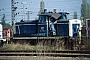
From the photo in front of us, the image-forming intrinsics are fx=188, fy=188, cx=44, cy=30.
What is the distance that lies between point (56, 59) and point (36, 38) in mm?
7094

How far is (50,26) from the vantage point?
1727 cm

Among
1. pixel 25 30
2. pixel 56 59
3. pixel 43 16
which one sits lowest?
pixel 56 59

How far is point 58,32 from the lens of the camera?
17.4 meters

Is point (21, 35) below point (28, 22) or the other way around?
→ below

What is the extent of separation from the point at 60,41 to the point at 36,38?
2587 mm

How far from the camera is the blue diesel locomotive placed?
1714 cm

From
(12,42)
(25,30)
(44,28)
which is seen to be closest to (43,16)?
(44,28)

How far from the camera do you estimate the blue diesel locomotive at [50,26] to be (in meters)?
17.1

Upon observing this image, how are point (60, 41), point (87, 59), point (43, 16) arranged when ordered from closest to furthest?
point (87, 59) < point (60, 41) < point (43, 16)

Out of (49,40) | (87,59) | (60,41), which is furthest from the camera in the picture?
(49,40)

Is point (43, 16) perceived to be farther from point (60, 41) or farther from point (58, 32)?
point (60, 41)

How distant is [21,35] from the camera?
17812mm

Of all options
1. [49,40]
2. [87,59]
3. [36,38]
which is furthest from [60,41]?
[87,59]

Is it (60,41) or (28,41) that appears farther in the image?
(28,41)
